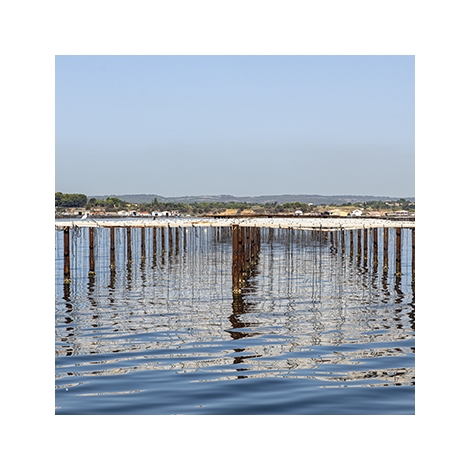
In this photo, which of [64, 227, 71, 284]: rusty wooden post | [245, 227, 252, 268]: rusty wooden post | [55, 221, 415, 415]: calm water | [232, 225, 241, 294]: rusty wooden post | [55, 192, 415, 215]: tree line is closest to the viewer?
[55, 221, 415, 415]: calm water

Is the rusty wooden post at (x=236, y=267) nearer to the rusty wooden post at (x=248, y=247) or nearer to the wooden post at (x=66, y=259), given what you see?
the wooden post at (x=66, y=259)

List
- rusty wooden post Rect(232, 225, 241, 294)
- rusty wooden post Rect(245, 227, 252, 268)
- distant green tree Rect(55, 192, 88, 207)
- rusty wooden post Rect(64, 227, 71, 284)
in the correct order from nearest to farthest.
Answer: rusty wooden post Rect(232, 225, 241, 294) → rusty wooden post Rect(64, 227, 71, 284) → rusty wooden post Rect(245, 227, 252, 268) → distant green tree Rect(55, 192, 88, 207)

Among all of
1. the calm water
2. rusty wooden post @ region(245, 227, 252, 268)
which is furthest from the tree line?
the calm water

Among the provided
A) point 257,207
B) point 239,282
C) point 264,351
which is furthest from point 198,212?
point 264,351

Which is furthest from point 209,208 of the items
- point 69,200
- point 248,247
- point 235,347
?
point 235,347

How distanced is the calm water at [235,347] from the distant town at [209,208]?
84.1 meters

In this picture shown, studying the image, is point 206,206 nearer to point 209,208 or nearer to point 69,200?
point 209,208

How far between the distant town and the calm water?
84137mm

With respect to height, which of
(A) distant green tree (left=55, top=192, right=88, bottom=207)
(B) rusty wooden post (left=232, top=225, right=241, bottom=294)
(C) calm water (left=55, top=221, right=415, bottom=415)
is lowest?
(C) calm water (left=55, top=221, right=415, bottom=415)

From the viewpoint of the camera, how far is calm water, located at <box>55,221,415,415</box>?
13.3 meters

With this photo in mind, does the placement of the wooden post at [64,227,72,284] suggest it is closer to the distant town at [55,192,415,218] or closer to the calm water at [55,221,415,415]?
the calm water at [55,221,415,415]
